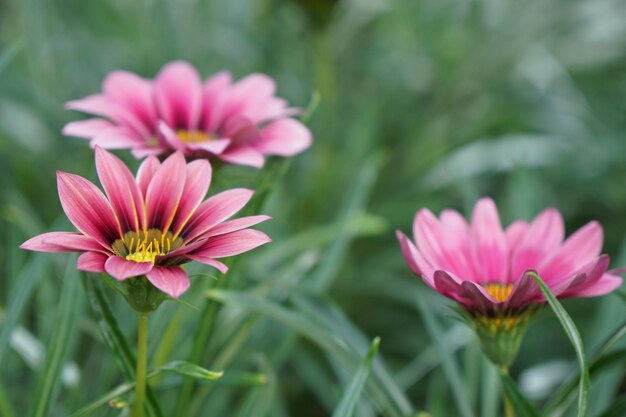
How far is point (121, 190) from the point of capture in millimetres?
594

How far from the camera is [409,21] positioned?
1932 millimetres

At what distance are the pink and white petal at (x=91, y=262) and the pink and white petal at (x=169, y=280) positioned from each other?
3 centimetres

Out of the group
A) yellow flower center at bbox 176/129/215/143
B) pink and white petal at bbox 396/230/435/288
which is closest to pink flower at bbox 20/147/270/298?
pink and white petal at bbox 396/230/435/288

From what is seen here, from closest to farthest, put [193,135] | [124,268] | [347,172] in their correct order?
[124,268], [193,135], [347,172]

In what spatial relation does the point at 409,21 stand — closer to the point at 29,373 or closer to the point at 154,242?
the point at 29,373

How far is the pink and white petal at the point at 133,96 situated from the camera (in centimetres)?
79

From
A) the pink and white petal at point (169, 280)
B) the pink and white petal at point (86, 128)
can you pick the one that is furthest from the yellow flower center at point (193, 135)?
the pink and white petal at point (169, 280)

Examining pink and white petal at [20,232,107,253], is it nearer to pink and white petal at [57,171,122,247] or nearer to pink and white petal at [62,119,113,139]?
pink and white petal at [57,171,122,247]

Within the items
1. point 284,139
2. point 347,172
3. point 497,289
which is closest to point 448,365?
point 497,289

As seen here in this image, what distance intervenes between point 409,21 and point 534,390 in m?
1.10

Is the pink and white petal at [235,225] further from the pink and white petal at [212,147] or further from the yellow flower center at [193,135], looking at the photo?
the yellow flower center at [193,135]

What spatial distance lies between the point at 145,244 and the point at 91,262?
9 cm

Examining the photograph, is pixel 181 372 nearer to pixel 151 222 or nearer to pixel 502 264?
pixel 151 222

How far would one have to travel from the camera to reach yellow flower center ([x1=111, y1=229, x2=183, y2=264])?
1.98 ft
